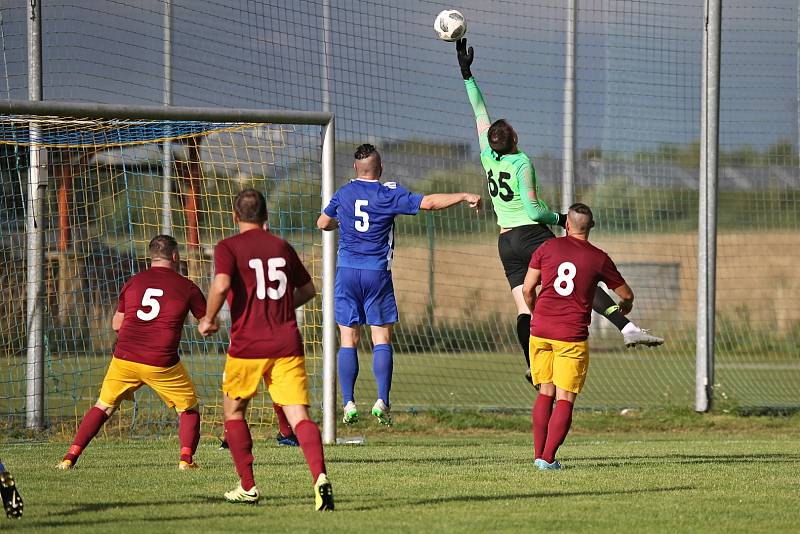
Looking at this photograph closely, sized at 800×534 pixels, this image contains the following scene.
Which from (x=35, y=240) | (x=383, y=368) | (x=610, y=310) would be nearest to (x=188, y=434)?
(x=383, y=368)

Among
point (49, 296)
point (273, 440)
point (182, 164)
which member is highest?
point (182, 164)

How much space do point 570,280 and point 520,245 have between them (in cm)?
168

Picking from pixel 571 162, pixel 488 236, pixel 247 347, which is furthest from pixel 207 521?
pixel 488 236

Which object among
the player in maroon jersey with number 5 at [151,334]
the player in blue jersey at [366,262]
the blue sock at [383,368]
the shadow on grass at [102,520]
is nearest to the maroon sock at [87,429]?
the player in maroon jersey with number 5 at [151,334]

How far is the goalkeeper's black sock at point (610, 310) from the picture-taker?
1003cm

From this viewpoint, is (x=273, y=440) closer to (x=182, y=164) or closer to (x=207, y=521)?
(x=182, y=164)

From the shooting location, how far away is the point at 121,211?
47.2ft

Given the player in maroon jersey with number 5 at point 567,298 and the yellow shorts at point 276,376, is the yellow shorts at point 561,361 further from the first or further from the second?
the yellow shorts at point 276,376

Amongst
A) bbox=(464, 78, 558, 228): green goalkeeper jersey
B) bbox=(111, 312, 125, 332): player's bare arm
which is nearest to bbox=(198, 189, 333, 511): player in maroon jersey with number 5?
bbox=(111, 312, 125, 332): player's bare arm

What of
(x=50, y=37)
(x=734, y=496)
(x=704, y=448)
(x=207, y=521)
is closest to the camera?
(x=207, y=521)

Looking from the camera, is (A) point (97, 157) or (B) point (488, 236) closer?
(A) point (97, 157)

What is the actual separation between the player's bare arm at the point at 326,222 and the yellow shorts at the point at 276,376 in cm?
333

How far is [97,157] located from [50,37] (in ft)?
5.27

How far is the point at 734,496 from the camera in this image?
7988 mm
